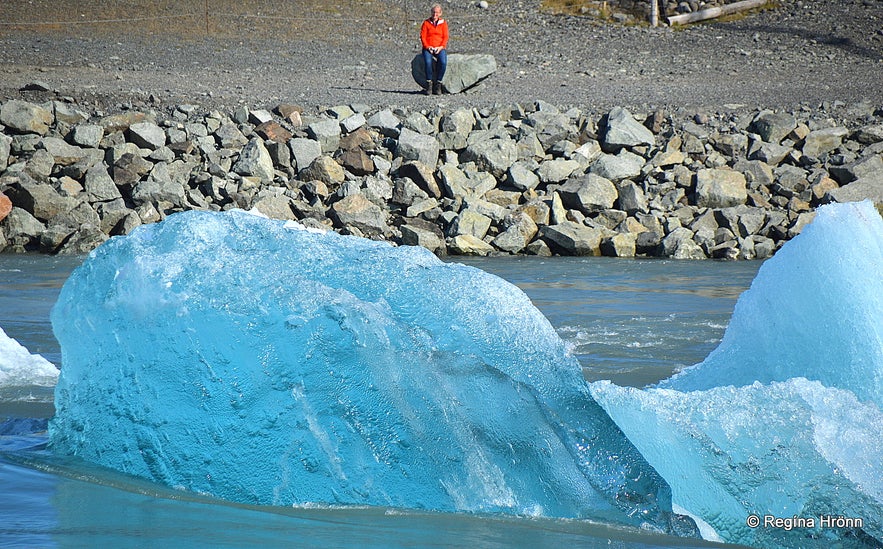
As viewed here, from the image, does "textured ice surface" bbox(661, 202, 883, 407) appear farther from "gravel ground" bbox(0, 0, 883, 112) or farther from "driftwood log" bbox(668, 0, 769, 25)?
"driftwood log" bbox(668, 0, 769, 25)

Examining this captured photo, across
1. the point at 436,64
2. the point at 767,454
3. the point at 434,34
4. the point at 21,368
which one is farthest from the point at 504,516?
the point at 436,64

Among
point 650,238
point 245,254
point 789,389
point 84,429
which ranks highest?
point 245,254

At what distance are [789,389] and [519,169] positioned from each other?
10283 mm

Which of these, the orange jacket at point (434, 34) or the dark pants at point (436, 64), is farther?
the dark pants at point (436, 64)

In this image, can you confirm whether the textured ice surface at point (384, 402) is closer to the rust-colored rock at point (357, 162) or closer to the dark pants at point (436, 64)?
the rust-colored rock at point (357, 162)

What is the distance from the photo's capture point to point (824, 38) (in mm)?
22781

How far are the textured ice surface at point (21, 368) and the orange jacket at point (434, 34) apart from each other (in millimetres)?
11480

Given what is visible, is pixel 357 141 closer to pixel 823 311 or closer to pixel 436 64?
pixel 436 64

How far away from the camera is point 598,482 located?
11.7 feet

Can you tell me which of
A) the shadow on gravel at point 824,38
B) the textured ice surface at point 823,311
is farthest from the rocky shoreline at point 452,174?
the textured ice surface at point 823,311

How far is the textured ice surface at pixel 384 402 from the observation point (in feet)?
11.7

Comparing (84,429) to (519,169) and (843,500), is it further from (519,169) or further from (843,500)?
(519,169)

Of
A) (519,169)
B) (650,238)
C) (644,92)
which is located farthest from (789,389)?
(644,92)

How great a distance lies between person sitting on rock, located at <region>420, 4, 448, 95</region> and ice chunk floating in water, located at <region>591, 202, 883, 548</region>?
44.0 feet
